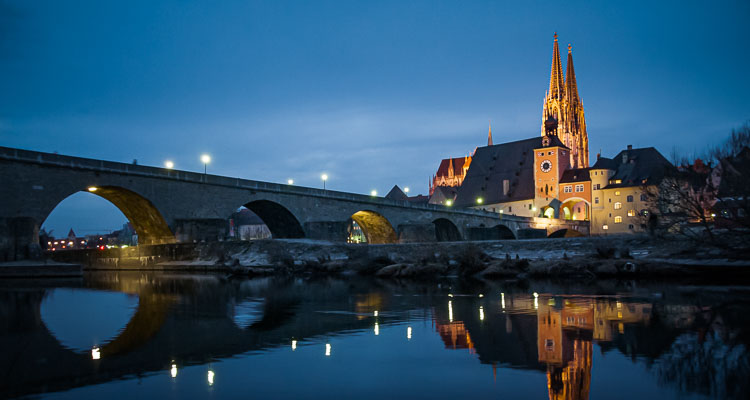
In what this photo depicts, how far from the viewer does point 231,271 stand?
3039 cm

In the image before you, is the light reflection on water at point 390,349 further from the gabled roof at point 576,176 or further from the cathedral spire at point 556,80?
the cathedral spire at point 556,80

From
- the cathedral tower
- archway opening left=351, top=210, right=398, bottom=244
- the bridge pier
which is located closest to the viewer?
the bridge pier

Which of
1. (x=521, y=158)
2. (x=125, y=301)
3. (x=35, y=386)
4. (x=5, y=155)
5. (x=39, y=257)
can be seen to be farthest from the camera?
(x=521, y=158)

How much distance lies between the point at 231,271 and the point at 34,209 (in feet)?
48.4

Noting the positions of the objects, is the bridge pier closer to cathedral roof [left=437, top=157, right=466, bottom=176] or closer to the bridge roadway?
the bridge roadway

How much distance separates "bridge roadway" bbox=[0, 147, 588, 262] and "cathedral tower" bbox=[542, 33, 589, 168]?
2713 inches

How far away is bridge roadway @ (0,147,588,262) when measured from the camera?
116 feet

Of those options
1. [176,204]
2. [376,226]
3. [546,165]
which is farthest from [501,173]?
[176,204]

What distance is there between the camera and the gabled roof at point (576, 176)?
10212 cm

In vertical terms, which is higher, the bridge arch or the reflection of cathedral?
the bridge arch

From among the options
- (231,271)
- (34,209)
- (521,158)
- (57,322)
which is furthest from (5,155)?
(521,158)

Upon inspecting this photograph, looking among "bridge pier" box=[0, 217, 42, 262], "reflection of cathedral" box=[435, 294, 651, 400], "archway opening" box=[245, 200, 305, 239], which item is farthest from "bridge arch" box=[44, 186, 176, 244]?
"reflection of cathedral" box=[435, 294, 651, 400]

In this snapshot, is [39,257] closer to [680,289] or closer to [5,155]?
[5,155]

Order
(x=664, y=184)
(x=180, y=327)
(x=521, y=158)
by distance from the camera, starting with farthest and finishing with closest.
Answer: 1. (x=521, y=158)
2. (x=664, y=184)
3. (x=180, y=327)
